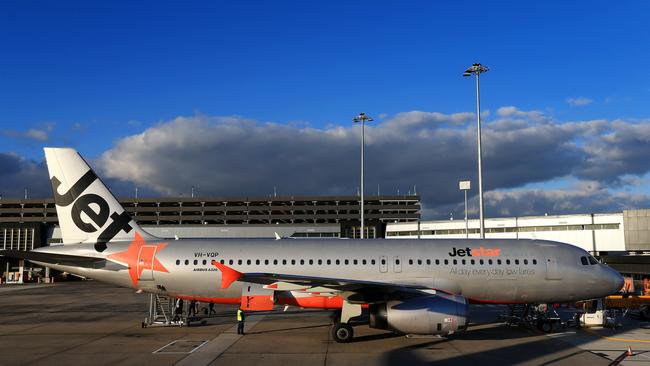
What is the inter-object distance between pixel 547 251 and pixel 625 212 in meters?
39.4

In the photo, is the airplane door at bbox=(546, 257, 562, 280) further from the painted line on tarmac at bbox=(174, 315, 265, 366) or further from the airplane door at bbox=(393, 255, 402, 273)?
the painted line on tarmac at bbox=(174, 315, 265, 366)

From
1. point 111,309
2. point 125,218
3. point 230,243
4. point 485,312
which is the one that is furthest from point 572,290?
point 111,309

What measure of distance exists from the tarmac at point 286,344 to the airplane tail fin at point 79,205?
13.8ft

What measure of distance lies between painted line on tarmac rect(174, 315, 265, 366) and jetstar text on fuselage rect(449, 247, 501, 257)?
9.64m

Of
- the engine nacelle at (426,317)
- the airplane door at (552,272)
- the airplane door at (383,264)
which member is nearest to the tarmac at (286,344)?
the engine nacelle at (426,317)

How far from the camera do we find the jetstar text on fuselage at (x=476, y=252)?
20531 millimetres

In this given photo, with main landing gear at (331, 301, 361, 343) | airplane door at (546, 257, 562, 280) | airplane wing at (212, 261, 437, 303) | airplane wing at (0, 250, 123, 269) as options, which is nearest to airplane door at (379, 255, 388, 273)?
airplane wing at (212, 261, 437, 303)

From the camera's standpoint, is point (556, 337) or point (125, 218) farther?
point (125, 218)

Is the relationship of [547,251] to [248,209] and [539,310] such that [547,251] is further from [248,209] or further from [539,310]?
[248,209]

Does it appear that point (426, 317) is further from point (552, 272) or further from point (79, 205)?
point (79, 205)

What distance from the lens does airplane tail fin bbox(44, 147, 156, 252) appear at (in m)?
21.4

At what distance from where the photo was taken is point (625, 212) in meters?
52.7

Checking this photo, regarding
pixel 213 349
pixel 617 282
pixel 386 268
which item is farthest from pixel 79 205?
pixel 617 282

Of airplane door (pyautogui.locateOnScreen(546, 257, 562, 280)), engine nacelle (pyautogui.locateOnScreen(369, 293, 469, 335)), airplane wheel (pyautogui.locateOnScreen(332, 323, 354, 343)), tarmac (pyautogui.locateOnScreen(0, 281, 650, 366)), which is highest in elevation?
airplane door (pyautogui.locateOnScreen(546, 257, 562, 280))
